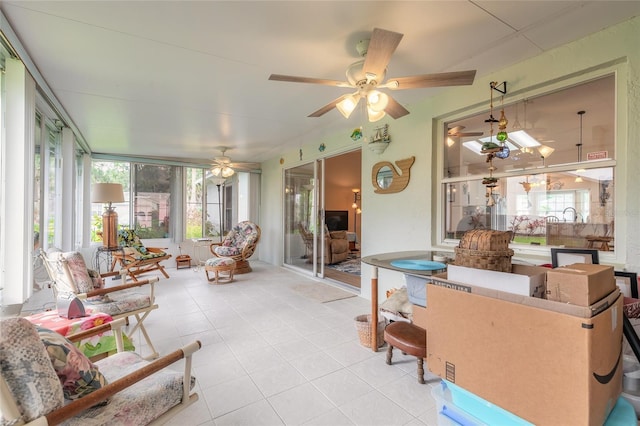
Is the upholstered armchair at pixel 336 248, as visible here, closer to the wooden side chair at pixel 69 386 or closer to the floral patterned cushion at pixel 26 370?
the wooden side chair at pixel 69 386

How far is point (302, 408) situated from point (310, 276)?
3.58 metres

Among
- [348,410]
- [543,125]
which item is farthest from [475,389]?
[543,125]

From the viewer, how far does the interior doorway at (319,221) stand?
5.24 m

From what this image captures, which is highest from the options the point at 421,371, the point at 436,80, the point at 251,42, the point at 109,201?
the point at 251,42

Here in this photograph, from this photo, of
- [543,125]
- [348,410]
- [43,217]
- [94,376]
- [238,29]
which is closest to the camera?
[94,376]

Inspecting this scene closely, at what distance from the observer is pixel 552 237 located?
2.37 m

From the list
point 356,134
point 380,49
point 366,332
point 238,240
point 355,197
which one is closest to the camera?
point 380,49

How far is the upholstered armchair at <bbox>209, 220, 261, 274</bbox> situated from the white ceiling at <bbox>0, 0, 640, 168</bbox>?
278cm

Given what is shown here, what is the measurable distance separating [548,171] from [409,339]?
1.76 m

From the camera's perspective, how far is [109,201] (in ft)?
15.1

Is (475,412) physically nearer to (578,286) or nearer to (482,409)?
(482,409)

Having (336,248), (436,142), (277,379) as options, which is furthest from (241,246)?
(436,142)

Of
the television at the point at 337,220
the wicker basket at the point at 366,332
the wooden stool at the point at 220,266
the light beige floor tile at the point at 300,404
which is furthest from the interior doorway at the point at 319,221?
the light beige floor tile at the point at 300,404

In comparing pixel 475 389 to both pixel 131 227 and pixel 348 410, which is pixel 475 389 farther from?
pixel 131 227
